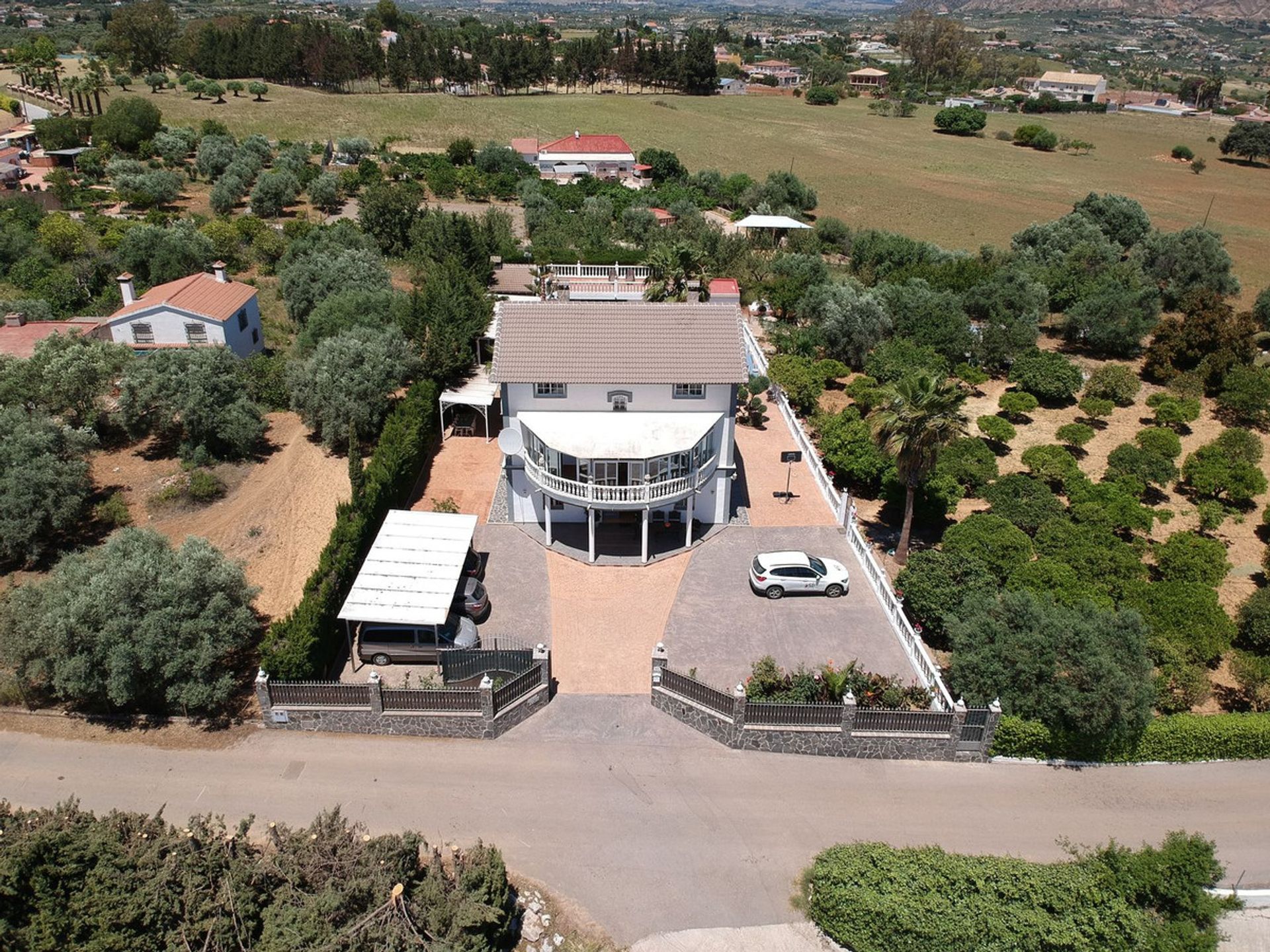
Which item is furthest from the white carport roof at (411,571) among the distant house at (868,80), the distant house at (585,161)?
the distant house at (868,80)

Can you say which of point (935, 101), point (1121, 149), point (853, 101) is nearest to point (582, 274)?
point (1121, 149)

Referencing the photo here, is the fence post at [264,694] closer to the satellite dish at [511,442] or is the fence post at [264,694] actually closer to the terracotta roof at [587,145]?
the satellite dish at [511,442]

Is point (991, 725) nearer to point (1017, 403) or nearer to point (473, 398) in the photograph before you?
point (1017, 403)

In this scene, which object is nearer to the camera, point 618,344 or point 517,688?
point 517,688

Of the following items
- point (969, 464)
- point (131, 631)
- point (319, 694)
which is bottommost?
point (319, 694)

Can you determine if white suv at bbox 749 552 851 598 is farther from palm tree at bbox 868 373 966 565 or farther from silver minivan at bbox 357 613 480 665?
silver minivan at bbox 357 613 480 665

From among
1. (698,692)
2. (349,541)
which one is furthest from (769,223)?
(698,692)
